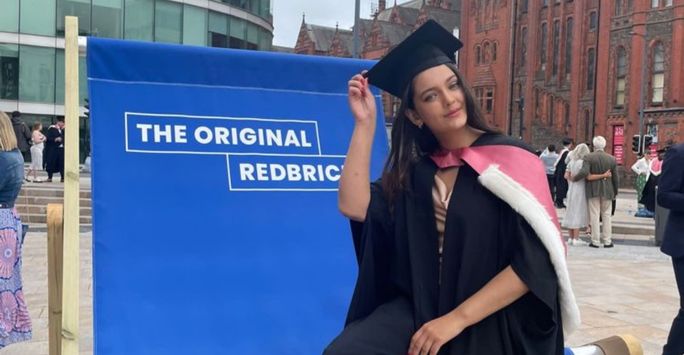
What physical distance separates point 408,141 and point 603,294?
5.99 metres

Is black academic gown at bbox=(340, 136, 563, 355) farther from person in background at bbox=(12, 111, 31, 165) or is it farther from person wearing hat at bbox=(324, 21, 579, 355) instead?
person in background at bbox=(12, 111, 31, 165)

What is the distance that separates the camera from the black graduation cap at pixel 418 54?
200 centimetres

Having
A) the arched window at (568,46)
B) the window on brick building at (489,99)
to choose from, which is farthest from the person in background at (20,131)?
the window on brick building at (489,99)

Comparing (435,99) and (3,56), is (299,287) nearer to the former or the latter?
(435,99)

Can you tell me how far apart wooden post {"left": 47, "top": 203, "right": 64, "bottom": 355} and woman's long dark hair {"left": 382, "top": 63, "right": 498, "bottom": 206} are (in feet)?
5.86

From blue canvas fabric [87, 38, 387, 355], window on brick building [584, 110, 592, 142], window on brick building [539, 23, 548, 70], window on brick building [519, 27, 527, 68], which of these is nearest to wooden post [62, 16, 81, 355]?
blue canvas fabric [87, 38, 387, 355]

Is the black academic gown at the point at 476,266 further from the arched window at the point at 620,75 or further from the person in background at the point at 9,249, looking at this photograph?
the arched window at the point at 620,75

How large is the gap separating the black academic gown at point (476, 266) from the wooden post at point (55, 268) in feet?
6.15

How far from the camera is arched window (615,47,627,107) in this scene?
42219 mm

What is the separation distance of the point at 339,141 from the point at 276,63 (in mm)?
559

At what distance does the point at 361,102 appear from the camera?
7.18 ft

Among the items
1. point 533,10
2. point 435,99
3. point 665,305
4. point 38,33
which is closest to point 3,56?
point 38,33

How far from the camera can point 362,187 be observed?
2.08 meters

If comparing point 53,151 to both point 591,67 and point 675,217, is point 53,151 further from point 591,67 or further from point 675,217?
point 591,67
